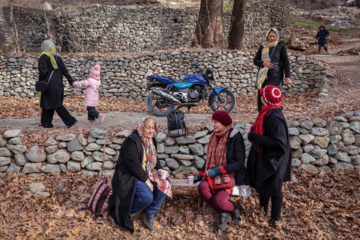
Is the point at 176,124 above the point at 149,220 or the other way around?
above

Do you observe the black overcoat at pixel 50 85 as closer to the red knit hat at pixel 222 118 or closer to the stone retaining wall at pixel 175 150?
the stone retaining wall at pixel 175 150

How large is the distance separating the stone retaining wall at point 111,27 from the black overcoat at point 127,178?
12453mm

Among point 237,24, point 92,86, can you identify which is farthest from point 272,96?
point 237,24

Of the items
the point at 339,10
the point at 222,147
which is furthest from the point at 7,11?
the point at 339,10

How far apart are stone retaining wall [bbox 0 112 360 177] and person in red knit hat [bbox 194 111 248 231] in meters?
1.37

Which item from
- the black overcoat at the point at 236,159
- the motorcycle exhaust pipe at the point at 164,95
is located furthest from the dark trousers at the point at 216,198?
the motorcycle exhaust pipe at the point at 164,95

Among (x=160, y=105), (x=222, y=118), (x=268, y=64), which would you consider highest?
(x=268, y=64)

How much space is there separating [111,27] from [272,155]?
44.8ft

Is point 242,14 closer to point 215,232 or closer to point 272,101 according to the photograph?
point 272,101

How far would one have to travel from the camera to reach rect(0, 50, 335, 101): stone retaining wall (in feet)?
30.8

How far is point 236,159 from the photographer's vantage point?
3.18 meters

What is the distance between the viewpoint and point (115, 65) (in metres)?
9.52

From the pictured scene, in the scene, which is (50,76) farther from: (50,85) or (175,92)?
(175,92)

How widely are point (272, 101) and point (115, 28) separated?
13.3 m
